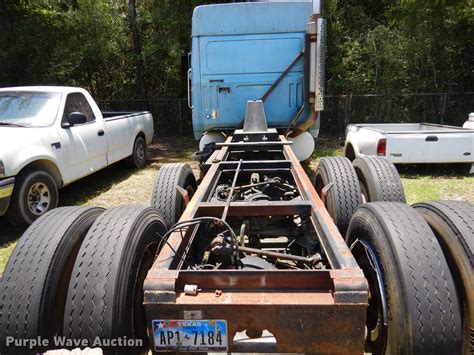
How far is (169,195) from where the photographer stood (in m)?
4.53

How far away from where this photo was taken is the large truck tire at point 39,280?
7.21 ft

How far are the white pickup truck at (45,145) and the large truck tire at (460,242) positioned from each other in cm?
496

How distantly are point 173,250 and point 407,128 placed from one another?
30.9 feet

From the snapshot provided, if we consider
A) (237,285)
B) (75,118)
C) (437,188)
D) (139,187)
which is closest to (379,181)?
(237,285)

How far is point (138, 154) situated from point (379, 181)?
6.55m

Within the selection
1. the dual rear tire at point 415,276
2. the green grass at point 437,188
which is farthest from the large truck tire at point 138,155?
the dual rear tire at point 415,276

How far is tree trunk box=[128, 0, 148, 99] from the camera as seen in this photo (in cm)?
1384

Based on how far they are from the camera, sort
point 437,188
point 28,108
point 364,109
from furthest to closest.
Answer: point 364,109
point 437,188
point 28,108

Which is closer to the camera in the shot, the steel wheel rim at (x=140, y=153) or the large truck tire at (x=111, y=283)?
the large truck tire at (x=111, y=283)

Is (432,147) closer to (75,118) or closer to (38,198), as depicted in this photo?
(75,118)

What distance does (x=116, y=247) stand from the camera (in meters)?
2.37

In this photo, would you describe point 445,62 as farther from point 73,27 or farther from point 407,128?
point 73,27

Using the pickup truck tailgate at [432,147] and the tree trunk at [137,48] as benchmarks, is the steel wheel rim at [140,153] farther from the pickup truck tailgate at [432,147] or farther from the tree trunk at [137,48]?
the tree trunk at [137,48]

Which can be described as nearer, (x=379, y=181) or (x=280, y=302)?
(x=280, y=302)
